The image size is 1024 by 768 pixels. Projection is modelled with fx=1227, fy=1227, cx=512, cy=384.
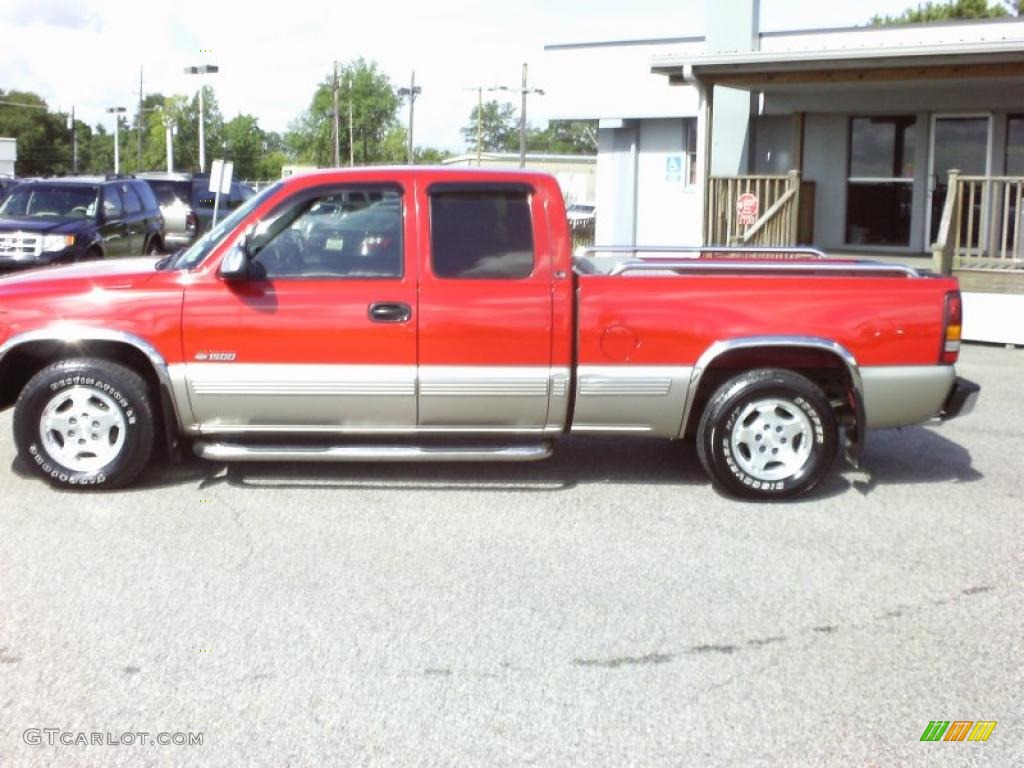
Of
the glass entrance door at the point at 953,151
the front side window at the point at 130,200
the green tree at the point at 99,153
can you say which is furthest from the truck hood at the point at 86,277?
the green tree at the point at 99,153

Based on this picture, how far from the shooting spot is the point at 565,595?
5434 mm

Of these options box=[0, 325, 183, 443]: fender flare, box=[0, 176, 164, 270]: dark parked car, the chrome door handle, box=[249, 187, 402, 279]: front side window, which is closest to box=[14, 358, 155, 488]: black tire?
box=[0, 325, 183, 443]: fender flare

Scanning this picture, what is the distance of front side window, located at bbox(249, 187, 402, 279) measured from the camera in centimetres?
688

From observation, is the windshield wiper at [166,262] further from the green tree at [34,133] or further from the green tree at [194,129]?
the green tree at [34,133]

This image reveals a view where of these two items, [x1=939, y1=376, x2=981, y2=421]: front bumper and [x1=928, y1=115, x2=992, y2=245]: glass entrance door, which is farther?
[x1=928, y1=115, x2=992, y2=245]: glass entrance door

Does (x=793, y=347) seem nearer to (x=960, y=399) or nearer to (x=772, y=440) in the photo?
(x=772, y=440)

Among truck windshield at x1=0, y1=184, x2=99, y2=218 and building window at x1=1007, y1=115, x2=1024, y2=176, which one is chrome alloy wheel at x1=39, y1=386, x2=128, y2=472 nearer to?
truck windshield at x1=0, y1=184, x2=99, y2=218

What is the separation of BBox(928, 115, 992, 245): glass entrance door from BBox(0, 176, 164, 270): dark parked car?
13.0 meters

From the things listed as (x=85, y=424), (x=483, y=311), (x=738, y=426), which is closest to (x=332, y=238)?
(x=483, y=311)

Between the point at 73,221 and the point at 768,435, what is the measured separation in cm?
1369

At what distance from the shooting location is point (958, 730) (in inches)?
163

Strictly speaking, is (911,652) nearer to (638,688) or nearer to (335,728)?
(638,688)

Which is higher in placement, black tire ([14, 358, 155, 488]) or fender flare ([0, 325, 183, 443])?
fender flare ([0, 325, 183, 443])

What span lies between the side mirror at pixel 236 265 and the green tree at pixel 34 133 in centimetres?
10552
